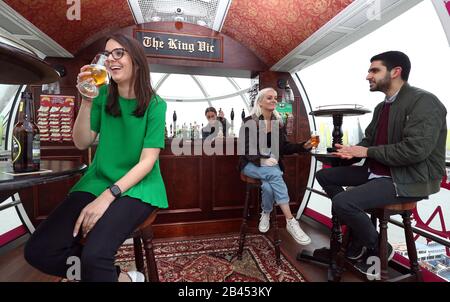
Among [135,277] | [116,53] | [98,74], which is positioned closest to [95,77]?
[98,74]

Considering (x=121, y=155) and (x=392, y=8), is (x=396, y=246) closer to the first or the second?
(x=392, y=8)

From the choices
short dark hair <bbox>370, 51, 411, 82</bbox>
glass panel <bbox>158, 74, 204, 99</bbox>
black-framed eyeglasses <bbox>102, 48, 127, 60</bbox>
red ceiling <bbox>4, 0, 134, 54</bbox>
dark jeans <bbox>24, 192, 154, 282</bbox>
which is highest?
glass panel <bbox>158, 74, 204, 99</bbox>

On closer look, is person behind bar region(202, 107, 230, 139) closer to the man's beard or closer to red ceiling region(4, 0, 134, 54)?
red ceiling region(4, 0, 134, 54)

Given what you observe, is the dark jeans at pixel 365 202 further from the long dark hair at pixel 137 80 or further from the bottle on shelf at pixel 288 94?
the bottle on shelf at pixel 288 94

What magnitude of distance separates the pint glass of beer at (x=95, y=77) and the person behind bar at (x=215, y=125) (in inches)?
86.1

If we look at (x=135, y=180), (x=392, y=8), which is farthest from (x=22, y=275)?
(x=392, y=8)

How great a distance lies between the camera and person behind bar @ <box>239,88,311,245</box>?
2.14 meters

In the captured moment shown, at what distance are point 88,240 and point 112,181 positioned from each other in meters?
0.35

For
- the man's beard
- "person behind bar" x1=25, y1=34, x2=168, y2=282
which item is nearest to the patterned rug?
"person behind bar" x1=25, y1=34, x2=168, y2=282

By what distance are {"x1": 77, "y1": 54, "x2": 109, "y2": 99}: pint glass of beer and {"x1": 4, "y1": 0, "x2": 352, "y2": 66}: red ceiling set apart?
1353 mm

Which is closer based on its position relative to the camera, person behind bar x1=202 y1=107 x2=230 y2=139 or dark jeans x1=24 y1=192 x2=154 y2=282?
dark jeans x1=24 y1=192 x2=154 y2=282

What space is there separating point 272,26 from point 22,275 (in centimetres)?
326

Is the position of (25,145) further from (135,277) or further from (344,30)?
(344,30)

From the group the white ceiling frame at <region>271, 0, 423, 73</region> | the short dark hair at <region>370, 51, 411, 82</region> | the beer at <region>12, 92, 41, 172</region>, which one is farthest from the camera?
the white ceiling frame at <region>271, 0, 423, 73</region>
